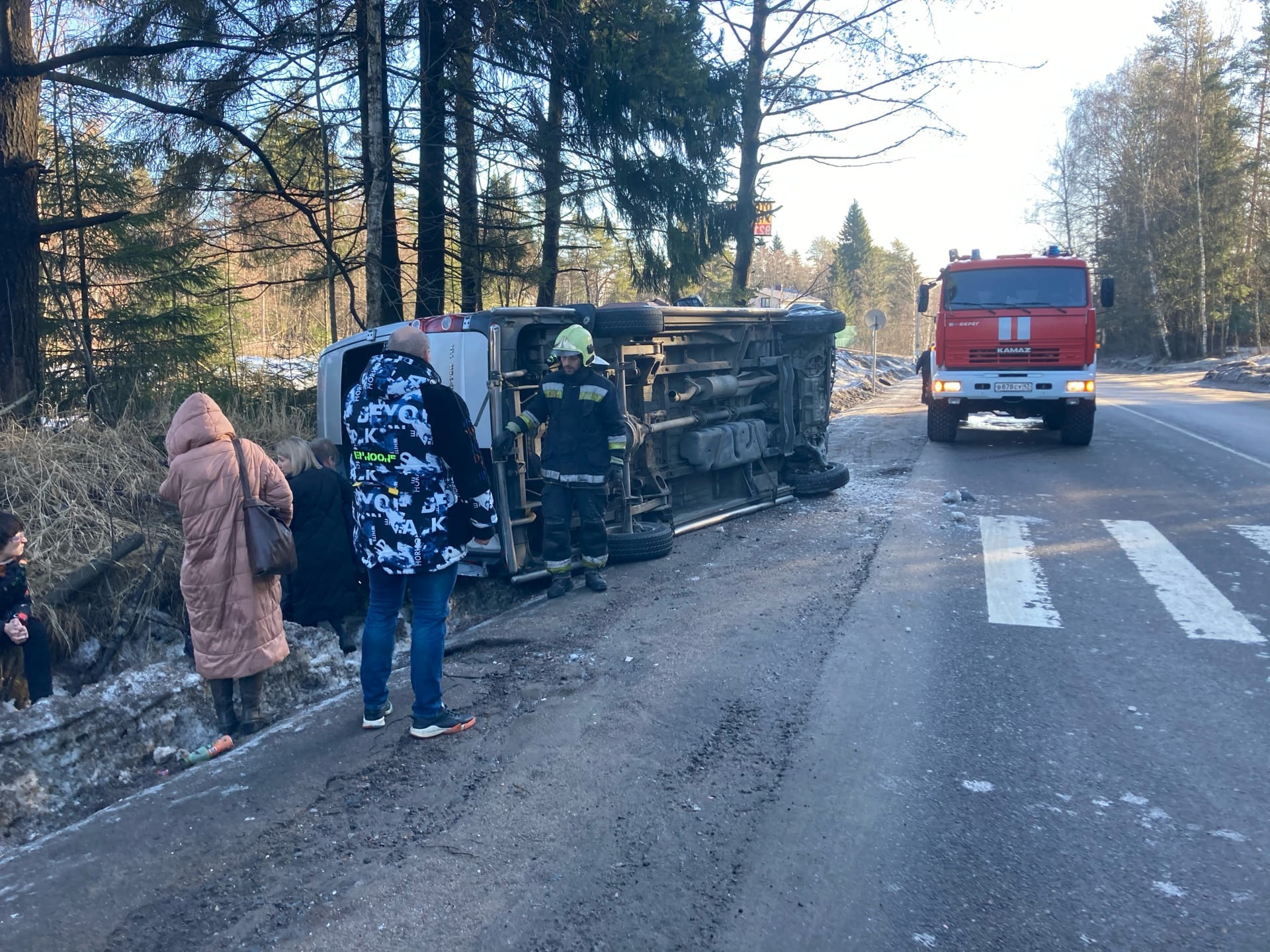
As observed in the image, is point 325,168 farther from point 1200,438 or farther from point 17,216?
point 1200,438

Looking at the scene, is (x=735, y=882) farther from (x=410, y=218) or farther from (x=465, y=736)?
(x=410, y=218)

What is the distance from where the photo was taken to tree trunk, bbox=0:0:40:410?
24.5ft

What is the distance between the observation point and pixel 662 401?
8.09 metres

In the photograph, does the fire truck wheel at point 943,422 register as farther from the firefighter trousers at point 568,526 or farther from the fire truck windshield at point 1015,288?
the firefighter trousers at point 568,526

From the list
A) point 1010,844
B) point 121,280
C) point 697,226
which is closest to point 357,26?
point 121,280

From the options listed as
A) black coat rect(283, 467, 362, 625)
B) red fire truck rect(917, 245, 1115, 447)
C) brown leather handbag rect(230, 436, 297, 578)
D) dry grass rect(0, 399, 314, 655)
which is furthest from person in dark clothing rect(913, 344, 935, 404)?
brown leather handbag rect(230, 436, 297, 578)

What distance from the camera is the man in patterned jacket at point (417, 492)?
3.94m

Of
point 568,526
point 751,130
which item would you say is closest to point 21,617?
point 568,526

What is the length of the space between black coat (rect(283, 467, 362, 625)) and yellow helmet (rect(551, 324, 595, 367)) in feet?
5.69

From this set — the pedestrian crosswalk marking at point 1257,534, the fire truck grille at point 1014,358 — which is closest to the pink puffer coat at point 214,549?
the pedestrian crosswalk marking at point 1257,534

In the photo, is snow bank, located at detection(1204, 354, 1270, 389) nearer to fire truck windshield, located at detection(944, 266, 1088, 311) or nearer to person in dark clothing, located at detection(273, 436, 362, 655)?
fire truck windshield, located at detection(944, 266, 1088, 311)

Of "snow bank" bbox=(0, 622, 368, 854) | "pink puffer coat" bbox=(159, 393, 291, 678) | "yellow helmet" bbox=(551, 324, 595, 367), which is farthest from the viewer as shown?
"yellow helmet" bbox=(551, 324, 595, 367)

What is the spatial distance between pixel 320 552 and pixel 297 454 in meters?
0.62

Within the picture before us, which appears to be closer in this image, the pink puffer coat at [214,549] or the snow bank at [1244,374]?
the pink puffer coat at [214,549]
